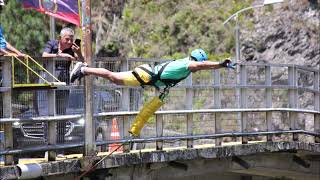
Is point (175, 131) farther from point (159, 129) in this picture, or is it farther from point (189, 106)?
point (159, 129)

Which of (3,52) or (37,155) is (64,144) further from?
(3,52)

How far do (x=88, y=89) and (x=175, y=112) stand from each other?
6.19 ft

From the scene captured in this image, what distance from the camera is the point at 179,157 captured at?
9680 mm

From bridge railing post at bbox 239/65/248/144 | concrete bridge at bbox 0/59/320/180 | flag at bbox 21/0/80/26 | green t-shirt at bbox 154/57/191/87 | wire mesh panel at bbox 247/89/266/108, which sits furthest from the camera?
wire mesh panel at bbox 247/89/266/108

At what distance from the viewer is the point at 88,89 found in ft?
27.4

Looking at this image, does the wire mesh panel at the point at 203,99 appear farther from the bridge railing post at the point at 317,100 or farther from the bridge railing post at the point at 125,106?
the bridge railing post at the point at 317,100

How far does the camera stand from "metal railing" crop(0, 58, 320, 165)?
307 inches

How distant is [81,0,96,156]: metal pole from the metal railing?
12 centimetres

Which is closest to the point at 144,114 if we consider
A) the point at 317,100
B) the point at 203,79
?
the point at 203,79

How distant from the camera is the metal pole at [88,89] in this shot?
8.26 m

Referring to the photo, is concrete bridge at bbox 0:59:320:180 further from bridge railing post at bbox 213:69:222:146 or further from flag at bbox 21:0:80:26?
flag at bbox 21:0:80:26

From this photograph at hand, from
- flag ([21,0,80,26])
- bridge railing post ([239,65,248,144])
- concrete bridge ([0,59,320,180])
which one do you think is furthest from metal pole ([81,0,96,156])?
bridge railing post ([239,65,248,144])

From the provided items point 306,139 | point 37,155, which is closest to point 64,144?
point 37,155

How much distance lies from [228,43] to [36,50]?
10803mm
